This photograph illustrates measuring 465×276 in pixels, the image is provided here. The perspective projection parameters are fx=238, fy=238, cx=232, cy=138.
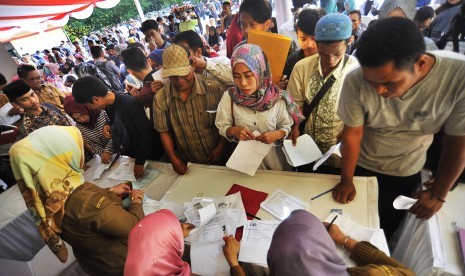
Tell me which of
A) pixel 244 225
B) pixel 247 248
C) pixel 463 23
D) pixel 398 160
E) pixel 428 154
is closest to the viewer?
pixel 247 248

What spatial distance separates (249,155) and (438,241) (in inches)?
42.7

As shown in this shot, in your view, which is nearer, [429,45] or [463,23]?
[429,45]

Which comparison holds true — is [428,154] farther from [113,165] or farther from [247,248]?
[113,165]

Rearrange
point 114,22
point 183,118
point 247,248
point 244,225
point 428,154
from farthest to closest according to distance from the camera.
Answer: point 114,22 < point 183,118 < point 428,154 < point 244,225 < point 247,248

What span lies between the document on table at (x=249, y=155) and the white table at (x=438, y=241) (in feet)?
3.15

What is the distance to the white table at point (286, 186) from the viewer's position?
126cm

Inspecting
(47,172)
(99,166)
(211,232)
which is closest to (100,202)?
(47,172)

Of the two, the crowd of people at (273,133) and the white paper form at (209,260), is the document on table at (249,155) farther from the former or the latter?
the white paper form at (209,260)

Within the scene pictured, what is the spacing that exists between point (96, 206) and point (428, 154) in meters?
2.03

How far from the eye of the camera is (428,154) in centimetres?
156

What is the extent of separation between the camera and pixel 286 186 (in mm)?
1497

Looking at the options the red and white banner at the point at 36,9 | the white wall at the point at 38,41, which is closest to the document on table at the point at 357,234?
the red and white banner at the point at 36,9

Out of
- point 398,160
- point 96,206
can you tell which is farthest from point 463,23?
point 96,206

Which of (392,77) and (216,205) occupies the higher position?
(392,77)
